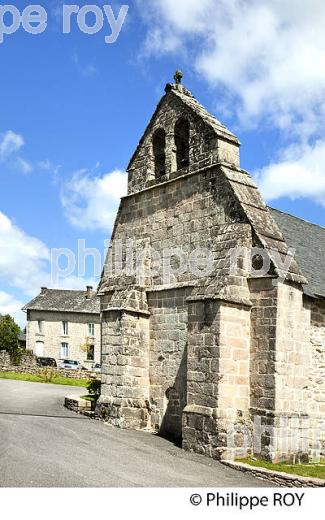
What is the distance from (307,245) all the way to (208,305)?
4.54 metres

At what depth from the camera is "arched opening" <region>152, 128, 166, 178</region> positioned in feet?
46.2

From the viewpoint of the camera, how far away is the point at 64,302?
47.4 metres

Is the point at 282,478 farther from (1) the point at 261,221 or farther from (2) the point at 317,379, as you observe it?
(1) the point at 261,221

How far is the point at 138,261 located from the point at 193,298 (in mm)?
3243

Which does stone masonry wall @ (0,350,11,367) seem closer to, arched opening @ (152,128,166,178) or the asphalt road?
the asphalt road

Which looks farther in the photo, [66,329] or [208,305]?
[66,329]

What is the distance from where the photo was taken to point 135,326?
1323cm

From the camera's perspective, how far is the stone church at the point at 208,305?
1044cm

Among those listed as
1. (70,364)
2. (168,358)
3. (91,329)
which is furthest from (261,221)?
(91,329)

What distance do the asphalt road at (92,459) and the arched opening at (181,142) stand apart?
6611 millimetres

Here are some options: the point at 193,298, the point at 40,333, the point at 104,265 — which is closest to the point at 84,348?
the point at 40,333

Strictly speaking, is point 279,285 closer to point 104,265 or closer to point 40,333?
point 104,265

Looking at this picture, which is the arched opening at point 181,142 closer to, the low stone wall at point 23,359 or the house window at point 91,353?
the low stone wall at point 23,359

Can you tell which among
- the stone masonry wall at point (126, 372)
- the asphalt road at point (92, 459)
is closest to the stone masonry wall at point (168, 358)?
the stone masonry wall at point (126, 372)
